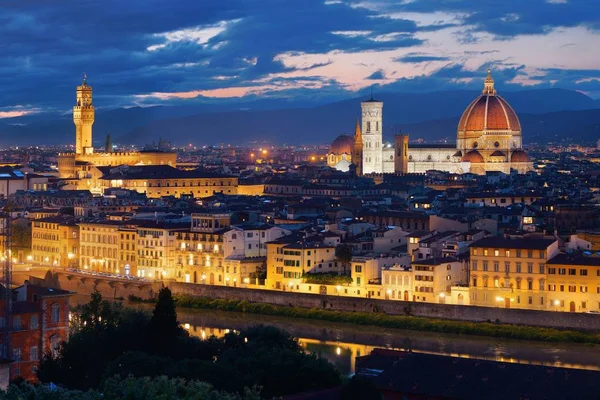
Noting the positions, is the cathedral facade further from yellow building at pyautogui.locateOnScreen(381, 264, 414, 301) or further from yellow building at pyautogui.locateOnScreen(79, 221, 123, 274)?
yellow building at pyautogui.locateOnScreen(381, 264, 414, 301)

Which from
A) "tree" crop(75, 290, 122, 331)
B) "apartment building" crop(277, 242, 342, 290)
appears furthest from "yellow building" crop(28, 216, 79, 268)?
"tree" crop(75, 290, 122, 331)

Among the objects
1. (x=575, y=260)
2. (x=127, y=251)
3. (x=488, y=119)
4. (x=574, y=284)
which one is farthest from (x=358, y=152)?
(x=574, y=284)

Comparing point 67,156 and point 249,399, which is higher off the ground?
point 67,156

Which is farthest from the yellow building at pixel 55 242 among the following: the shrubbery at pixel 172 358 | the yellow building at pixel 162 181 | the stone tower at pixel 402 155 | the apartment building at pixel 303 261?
the stone tower at pixel 402 155

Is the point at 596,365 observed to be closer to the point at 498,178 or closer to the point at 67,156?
the point at 498,178

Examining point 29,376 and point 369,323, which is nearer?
point 29,376

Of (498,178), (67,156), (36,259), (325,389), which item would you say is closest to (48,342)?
(325,389)

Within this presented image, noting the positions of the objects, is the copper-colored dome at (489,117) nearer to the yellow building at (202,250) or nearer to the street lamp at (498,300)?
the yellow building at (202,250)

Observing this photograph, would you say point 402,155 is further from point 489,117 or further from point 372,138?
point 489,117

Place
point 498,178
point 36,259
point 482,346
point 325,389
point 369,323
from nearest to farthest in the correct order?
1. point 325,389
2. point 482,346
3. point 369,323
4. point 36,259
5. point 498,178
